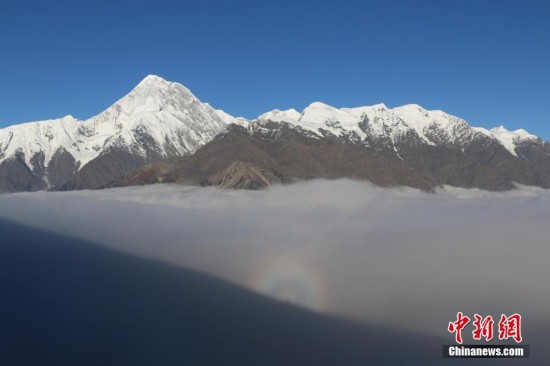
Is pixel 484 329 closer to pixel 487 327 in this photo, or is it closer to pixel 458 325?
pixel 487 327

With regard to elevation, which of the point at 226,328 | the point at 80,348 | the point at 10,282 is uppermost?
the point at 10,282

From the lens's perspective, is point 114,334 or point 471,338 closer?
point 114,334

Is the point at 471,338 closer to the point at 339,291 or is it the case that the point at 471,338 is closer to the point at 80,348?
the point at 339,291

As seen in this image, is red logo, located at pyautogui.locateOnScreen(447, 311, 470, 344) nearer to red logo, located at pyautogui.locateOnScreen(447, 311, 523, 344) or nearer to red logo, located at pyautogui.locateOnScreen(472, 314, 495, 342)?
red logo, located at pyautogui.locateOnScreen(447, 311, 523, 344)

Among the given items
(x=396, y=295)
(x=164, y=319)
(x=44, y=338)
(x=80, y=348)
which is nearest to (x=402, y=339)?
(x=396, y=295)

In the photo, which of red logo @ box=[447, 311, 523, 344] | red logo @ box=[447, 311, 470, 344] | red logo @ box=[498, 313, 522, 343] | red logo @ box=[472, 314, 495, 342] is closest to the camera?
red logo @ box=[447, 311, 470, 344]

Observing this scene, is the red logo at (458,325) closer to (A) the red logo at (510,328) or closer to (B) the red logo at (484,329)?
(B) the red logo at (484,329)

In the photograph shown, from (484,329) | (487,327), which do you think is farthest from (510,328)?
(484,329)

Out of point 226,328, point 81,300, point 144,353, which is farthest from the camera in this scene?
point 81,300

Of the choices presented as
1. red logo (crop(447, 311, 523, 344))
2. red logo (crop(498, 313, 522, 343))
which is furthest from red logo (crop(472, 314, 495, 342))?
red logo (crop(498, 313, 522, 343))

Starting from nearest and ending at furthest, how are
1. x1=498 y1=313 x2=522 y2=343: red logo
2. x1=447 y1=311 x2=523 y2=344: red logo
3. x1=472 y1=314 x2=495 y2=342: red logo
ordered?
1. x1=447 y1=311 x2=523 y2=344: red logo
2. x1=472 y1=314 x2=495 y2=342: red logo
3. x1=498 y1=313 x2=522 y2=343: red logo

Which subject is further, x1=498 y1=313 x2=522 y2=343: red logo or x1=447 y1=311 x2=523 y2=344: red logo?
x1=498 y1=313 x2=522 y2=343: red logo
